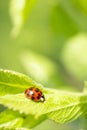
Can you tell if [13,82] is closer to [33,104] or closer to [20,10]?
[33,104]

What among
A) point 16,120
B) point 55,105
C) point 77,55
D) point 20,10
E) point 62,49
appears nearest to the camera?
point 55,105

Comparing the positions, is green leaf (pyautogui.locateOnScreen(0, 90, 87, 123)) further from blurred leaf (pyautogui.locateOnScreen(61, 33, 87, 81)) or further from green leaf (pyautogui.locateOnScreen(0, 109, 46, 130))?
blurred leaf (pyautogui.locateOnScreen(61, 33, 87, 81))

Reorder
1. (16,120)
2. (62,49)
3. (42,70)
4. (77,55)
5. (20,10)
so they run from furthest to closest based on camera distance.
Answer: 1. (62,49)
2. (42,70)
3. (77,55)
4. (20,10)
5. (16,120)

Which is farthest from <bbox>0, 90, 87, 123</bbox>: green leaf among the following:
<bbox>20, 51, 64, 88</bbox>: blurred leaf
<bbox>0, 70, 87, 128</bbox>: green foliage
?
<bbox>20, 51, 64, 88</bbox>: blurred leaf

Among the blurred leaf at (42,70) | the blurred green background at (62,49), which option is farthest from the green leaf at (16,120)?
the blurred leaf at (42,70)

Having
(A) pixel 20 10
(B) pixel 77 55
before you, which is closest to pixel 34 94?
Result: (A) pixel 20 10

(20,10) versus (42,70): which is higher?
(42,70)

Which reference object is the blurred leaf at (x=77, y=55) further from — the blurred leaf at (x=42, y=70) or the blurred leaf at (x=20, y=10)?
the blurred leaf at (x=20, y=10)
